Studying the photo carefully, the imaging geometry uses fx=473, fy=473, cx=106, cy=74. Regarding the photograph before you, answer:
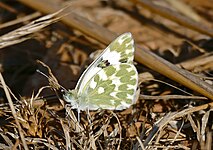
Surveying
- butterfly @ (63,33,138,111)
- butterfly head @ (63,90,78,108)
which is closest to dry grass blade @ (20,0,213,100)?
butterfly @ (63,33,138,111)

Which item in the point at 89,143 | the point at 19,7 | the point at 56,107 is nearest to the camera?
the point at 89,143

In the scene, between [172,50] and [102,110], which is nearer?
[102,110]

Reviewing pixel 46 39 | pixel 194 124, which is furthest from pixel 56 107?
pixel 46 39

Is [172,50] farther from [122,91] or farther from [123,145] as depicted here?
[123,145]

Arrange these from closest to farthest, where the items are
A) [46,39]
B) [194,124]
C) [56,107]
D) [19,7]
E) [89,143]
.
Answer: [89,143], [194,124], [56,107], [46,39], [19,7]

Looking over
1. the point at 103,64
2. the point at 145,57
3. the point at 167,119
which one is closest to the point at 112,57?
the point at 103,64

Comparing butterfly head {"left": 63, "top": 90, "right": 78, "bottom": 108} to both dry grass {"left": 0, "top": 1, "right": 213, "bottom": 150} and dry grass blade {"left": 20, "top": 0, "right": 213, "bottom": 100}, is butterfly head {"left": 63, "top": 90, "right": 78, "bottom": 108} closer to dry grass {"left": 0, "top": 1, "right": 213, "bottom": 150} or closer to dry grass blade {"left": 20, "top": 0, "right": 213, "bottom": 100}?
dry grass {"left": 0, "top": 1, "right": 213, "bottom": 150}

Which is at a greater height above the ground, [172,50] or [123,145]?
[172,50]

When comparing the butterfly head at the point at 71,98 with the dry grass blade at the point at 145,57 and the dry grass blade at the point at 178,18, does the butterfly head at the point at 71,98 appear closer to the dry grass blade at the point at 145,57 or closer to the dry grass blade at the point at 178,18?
the dry grass blade at the point at 145,57
